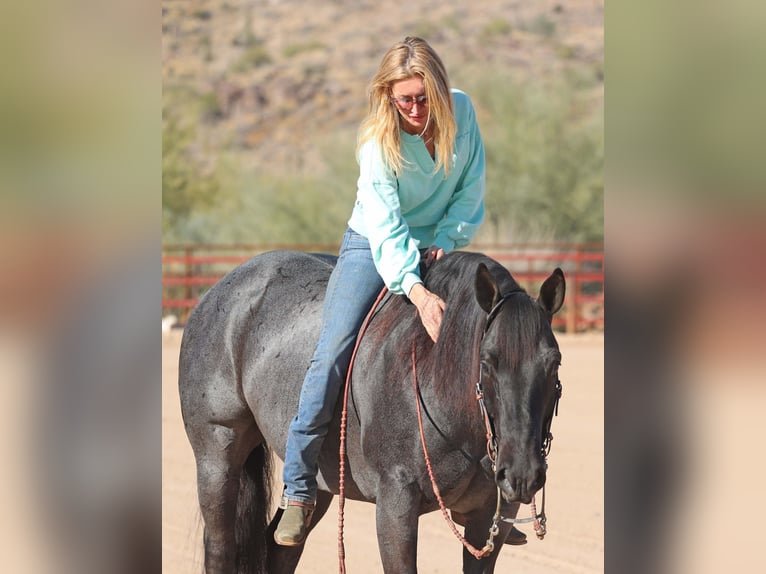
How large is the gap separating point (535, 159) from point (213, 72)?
2428cm

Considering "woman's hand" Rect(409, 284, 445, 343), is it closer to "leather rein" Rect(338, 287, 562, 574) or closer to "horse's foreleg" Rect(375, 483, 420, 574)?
"leather rein" Rect(338, 287, 562, 574)

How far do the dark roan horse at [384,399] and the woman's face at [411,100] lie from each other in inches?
18.9

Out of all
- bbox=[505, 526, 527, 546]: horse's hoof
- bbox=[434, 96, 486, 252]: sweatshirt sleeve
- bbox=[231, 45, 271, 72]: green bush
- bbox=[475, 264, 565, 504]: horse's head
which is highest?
bbox=[231, 45, 271, 72]: green bush

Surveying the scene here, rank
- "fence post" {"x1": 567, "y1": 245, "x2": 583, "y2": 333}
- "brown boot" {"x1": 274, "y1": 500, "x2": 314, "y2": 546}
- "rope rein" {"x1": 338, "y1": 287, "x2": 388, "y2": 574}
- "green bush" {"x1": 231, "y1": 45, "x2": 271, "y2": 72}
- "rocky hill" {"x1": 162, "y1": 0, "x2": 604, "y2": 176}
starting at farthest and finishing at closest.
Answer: "green bush" {"x1": 231, "y1": 45, "x2": 271, "y2": 72} < "rocky hill" {"x1": 162, "y1": 0, "x2": 604, "y2": 176} < "fence post" {"x1": 567, "y1": 245, "x2": 583, "y2": 333} < "brown boot" {"x1": 274, "y1": 500, "x2": 314, "y2": 546} < "rope rein" {"x1": 338, "y1": 287, "x2": 388, "y2": 574}

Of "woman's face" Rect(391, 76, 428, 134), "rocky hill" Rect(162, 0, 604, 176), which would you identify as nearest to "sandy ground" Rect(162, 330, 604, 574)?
"woman's face" Rect(391, 76, 428, 134)

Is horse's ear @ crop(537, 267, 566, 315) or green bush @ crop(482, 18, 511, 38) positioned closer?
horse's ear @ crop(537, 267, 566, 315)

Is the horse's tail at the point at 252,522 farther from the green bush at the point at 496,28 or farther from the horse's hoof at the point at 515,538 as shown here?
the green bush at the point at 496,28

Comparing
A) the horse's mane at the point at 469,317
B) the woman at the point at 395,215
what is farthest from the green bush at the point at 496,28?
the horse's mane at the point at 469,317

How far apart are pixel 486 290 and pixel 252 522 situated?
1821 millimetres

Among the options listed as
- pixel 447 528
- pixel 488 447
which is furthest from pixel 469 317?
pixel 447 528

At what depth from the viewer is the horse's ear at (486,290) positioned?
2908 millimetres

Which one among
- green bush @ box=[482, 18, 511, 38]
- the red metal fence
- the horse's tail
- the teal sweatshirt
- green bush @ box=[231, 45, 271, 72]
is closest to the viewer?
the teal sweatshirt

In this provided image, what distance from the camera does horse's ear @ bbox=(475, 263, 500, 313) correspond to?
291 centimetres

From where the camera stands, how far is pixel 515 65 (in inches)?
1671
